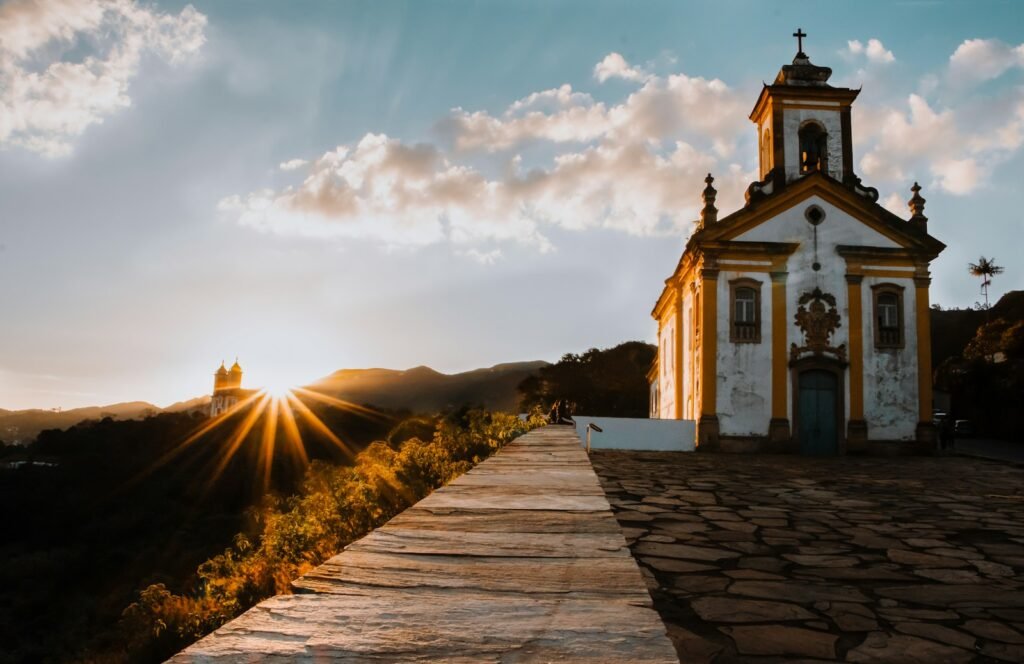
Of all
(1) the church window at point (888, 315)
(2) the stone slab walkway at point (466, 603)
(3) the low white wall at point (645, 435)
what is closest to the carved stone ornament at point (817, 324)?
(1) the church window at point (888, 315)

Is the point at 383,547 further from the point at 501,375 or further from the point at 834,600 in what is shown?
the point at 501,375

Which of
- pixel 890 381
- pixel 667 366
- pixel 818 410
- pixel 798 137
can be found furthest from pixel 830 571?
pixel 667 366

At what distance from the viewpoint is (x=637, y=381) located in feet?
166

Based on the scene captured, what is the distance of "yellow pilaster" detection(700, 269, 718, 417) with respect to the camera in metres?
18.5

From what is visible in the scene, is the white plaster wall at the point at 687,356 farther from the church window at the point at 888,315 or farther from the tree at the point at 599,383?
the tree at the point at 599,383

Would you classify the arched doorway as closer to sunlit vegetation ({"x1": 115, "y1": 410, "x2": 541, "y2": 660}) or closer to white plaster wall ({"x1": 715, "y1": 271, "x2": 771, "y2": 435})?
white plaster wall ({"x1": 715, "y1": 271, "x2": 771, "y2": 435})

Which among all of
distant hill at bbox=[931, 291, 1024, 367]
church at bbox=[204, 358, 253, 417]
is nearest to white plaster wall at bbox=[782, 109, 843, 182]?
distant hill at bbox=[931, 291, 1024, 367]

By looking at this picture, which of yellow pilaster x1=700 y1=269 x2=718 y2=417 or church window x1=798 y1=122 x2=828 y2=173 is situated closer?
yellow pilaster x1=700 y1=269 x2=718 y2=417

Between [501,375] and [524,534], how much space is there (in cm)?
9976

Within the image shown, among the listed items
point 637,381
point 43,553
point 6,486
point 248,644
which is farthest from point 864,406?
point 6,486

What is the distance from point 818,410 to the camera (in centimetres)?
1870

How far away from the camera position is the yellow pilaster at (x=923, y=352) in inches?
Result: 734

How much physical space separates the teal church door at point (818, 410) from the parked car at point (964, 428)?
2049cm

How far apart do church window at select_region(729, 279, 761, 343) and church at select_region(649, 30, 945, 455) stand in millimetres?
28
